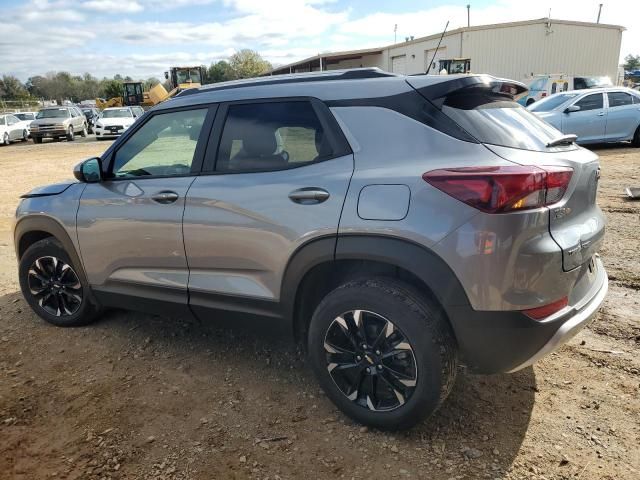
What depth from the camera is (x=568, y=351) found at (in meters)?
3.41

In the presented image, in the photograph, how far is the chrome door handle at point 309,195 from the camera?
8.41 ft

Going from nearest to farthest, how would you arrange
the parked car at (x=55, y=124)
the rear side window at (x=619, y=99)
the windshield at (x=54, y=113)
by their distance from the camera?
the rear side window at (x=619, y=99) < the parked car at (x=55, y=124) < the windshield at (x=54, y=113)

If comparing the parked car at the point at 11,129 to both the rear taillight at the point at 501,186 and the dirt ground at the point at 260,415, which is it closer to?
the dirt ground at the point at 260,415

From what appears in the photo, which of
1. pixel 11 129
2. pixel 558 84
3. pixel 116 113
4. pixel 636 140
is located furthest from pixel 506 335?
pixel 11 129

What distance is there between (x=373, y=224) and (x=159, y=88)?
106 ft

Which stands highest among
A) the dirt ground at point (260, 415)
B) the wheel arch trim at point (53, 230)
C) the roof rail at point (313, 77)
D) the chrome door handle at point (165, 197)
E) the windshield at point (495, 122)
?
the roof rail at point (313, 77)

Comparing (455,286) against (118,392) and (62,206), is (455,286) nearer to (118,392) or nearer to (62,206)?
(118,392)

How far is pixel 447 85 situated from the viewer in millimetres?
2506

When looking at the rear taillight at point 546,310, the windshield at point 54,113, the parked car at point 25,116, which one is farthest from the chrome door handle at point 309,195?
the parked car at point 25,116

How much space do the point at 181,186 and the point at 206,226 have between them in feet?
1.12

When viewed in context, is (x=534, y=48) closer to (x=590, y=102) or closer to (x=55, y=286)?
(x=590, y=102)

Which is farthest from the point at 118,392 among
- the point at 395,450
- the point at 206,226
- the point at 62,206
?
the point at 395,450

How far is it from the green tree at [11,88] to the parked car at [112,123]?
71.3 m

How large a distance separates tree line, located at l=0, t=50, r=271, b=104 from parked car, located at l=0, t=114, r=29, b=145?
50.5 metres
